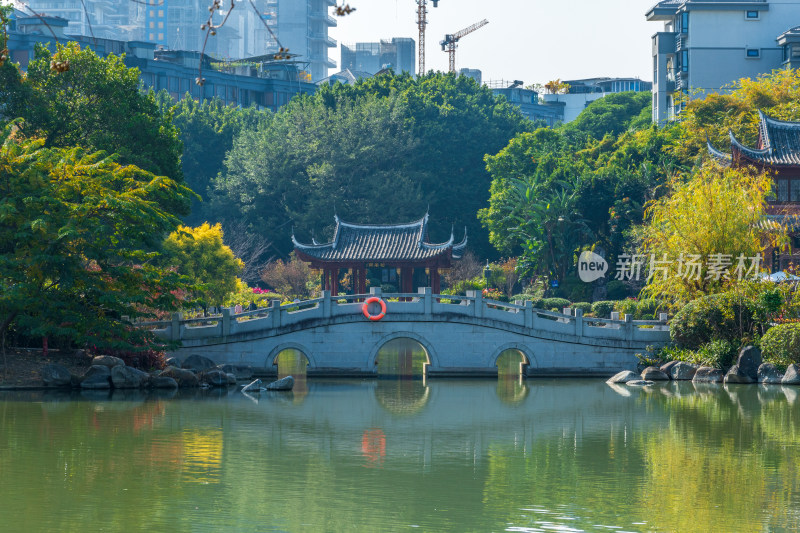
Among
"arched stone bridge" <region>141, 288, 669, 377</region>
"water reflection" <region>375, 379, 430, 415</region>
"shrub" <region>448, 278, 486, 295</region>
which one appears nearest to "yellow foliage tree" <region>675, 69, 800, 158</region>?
"shrub" <region>448, 278, 486, 295</region>

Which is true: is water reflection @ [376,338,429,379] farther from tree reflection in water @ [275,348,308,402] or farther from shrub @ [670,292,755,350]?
shrub @ [670,292,755,350]

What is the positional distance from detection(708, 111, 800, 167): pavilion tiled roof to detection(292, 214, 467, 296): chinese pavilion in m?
11.3

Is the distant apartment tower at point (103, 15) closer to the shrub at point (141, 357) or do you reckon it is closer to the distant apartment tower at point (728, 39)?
the distant apartment tower at point (728, 39)

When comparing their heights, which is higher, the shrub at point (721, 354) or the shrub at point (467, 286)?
the shrub at point (467, 286)

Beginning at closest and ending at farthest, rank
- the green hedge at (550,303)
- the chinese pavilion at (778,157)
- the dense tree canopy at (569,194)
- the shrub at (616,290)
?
the chinese pavilion at (778,157) < the green hedge at (550,303) < the shrub at (616,290) < the dense tree canopy at (569,194)

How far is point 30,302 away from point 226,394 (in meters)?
5.64

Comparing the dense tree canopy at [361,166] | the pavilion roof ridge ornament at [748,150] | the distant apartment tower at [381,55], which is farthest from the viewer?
the distant apartment tower at [381,55]

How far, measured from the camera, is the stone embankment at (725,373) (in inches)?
1256

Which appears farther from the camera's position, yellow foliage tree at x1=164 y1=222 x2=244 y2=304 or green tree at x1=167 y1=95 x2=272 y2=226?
green tree at x1=167 y1=95 x2=272 y2=226

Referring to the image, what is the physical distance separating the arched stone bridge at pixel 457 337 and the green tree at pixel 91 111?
562 centimetres

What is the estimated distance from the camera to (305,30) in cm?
15188

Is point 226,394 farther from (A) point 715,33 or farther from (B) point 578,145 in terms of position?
(A) point 715,33

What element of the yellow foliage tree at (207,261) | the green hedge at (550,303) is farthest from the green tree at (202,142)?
the green hedge at (550,303)

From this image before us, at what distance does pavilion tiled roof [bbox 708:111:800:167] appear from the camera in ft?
136
